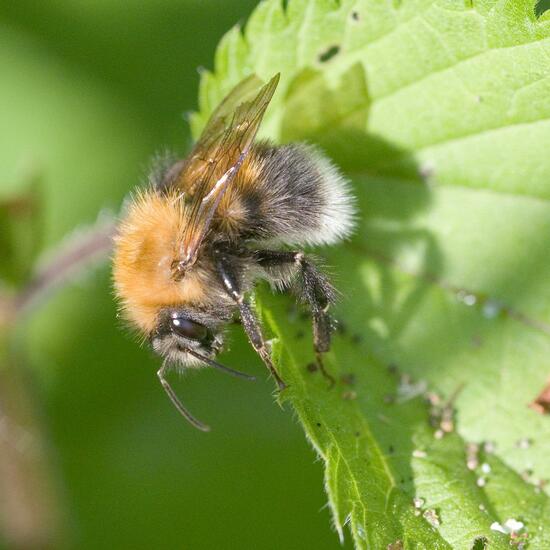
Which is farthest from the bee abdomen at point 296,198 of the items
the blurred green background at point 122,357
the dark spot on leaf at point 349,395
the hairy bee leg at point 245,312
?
the blurred green background at point 122,357

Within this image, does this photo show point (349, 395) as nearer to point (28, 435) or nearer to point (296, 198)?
point (296, 198)

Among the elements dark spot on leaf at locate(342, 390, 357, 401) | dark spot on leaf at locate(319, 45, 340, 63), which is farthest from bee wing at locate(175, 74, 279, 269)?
dark spot on leaf at locate(342, 390, 357, 401)

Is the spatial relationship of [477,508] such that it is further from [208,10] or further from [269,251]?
[208,10]

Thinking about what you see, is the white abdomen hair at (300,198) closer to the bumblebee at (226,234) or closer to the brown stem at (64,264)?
the bumblebee at (226,234)

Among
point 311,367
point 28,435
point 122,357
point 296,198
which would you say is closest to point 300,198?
point 296,198

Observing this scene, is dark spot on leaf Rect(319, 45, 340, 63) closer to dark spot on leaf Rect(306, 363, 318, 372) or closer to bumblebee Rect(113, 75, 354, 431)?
bumblebee Rect(113, 75, 354, 431)

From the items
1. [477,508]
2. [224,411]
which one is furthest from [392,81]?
[224,411]
